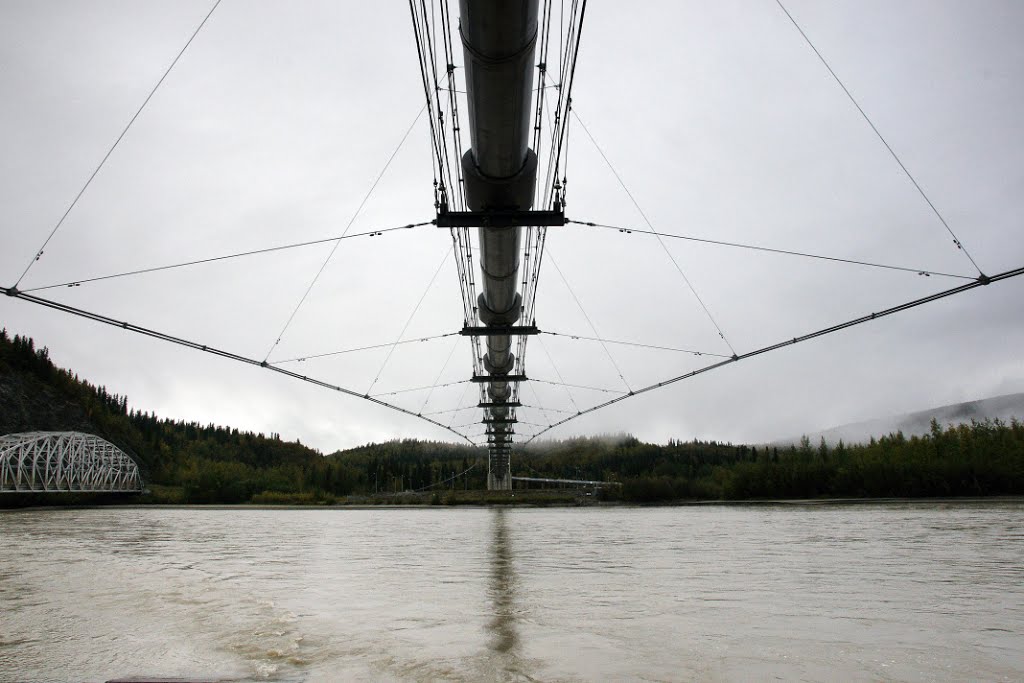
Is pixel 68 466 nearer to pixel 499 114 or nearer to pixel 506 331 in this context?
pixel 506 331

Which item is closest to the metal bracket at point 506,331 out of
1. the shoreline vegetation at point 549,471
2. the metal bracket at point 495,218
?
the metal bracket at point 495,218

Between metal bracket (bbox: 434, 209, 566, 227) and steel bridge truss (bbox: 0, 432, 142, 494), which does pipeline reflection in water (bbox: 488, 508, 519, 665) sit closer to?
metal bracket (bbox: 434, 209, 566, 227)

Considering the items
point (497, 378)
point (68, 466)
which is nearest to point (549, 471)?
point (68, 466)

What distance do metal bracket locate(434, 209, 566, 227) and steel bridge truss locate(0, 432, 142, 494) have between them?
70429 mm

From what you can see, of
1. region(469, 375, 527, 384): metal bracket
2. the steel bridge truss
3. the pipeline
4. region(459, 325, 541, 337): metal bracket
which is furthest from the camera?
the steel bridge truss

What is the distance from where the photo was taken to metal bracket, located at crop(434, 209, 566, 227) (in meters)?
11.2

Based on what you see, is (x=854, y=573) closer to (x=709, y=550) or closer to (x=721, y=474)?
(x=709, y=550)

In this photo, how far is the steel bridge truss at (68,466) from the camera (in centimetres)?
6638

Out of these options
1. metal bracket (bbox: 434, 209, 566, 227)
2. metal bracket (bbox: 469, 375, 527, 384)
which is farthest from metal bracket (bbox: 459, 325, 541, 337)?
metal bracket (bbox: 434, 209, 566, 227)

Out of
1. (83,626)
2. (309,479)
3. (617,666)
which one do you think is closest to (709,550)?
(617,666)

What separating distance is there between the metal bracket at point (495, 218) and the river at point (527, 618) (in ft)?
18.7

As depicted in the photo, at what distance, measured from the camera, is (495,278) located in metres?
16.4

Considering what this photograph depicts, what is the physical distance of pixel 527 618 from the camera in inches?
226

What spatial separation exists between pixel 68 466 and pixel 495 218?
280ft
